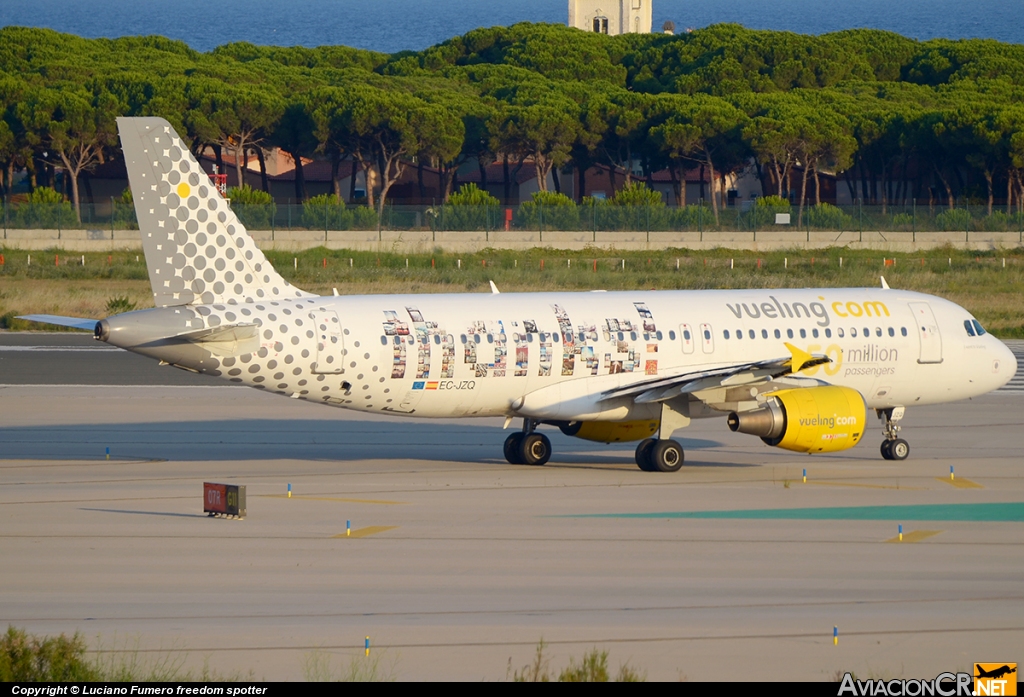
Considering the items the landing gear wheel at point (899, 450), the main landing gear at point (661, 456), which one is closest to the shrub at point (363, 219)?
the landing gear wheel at point (899, 450)

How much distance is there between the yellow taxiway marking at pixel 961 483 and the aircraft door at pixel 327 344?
36.9 feet

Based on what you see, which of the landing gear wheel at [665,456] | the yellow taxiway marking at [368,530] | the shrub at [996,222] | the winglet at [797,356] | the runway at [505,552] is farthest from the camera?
the shrub at [996,222]

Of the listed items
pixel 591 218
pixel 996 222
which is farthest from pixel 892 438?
pixel 996 222

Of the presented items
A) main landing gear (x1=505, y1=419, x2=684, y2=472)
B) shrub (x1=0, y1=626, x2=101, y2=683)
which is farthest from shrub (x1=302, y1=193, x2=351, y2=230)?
shrub (x1=0, y1=626, x2=101, y2=683)

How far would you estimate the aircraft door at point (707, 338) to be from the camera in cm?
2686

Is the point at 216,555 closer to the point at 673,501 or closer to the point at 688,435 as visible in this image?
the point at 673,501

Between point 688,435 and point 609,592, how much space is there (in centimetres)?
1539

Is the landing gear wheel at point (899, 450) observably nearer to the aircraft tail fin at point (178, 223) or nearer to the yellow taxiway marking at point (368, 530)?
the yellow taxiway marking at point (368, 530)

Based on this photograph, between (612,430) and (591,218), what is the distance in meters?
63.7

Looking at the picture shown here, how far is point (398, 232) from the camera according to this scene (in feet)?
294

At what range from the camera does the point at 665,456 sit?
25688 mm

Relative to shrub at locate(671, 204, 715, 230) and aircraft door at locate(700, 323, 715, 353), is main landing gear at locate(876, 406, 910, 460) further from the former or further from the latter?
shrub at locate(671, 204, 715, 230)

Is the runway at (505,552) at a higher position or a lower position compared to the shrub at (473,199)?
lower

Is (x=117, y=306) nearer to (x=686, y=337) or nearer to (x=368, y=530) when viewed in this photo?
(x=686, y=337)
